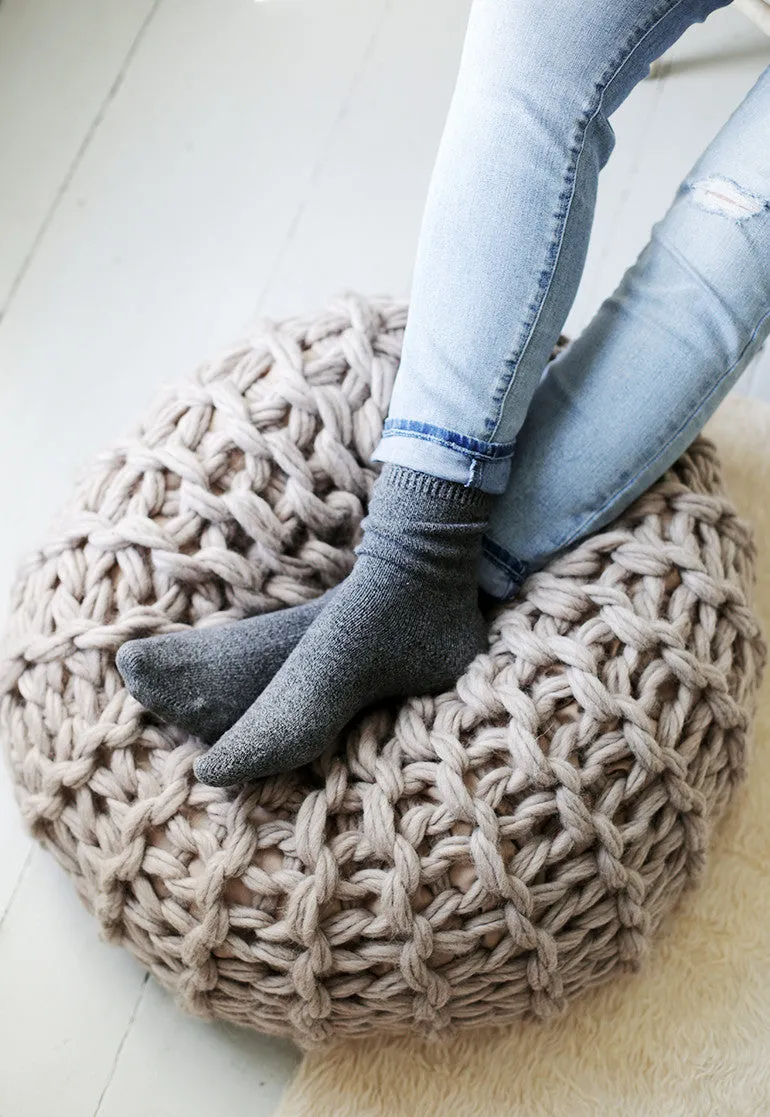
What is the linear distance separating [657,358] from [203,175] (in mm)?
618

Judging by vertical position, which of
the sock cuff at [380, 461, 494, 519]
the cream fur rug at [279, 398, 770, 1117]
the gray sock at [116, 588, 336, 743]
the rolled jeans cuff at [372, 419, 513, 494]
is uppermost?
the rolled jeans cuff at [372, 419, 513, 494]

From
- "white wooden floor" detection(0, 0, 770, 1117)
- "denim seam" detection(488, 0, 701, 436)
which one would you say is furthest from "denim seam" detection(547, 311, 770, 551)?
"white wooden floor" detection(0, 0, 770, 1117)

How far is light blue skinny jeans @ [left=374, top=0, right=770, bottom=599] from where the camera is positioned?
2.30ft

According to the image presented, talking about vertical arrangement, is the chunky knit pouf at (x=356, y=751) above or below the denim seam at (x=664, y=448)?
below

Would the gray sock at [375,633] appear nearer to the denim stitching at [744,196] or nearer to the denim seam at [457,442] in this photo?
the denim seam at [457,442]

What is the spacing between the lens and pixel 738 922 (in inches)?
33.6

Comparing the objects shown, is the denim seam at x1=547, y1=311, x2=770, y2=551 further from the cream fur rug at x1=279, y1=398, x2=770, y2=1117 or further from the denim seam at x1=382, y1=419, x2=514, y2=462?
the cream fur rug at x1=279, y1=398, x2=770, y2=1117

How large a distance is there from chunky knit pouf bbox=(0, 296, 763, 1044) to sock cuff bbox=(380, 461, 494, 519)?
0.08 m

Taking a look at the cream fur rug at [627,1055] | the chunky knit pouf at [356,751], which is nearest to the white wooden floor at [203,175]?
the chunky knit pouf at [356,751]

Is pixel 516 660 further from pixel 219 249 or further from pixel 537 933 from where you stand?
pixel 219 249

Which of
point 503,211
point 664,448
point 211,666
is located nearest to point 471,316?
point 503,211

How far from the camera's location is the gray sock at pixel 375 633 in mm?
690

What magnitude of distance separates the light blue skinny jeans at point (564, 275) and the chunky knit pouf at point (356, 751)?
0.24ft

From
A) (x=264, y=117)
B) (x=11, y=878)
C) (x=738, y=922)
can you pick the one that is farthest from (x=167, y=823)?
(x=264, y=117)
